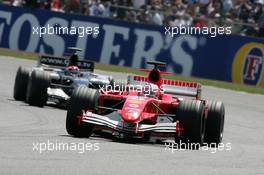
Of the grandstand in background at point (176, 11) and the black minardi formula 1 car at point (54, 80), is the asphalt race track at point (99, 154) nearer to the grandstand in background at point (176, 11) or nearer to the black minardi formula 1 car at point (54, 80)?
the black minardi formula 1 car at point (54, 80)

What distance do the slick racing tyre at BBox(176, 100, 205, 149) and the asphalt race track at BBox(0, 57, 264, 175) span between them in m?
0.25

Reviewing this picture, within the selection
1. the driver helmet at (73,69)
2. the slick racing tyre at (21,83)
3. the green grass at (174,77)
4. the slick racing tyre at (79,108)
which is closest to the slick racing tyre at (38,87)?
the slick racing tyre at (21,83)

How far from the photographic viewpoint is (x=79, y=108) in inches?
508

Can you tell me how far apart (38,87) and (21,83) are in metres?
1.14

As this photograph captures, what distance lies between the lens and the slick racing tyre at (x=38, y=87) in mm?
16844

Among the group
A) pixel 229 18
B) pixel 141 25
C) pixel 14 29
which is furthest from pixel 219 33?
pixel 14 29

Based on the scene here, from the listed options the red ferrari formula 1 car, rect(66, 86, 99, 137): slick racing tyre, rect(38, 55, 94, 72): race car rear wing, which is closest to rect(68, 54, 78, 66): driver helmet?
rect(38, 55, 94, 72): race car rear wing

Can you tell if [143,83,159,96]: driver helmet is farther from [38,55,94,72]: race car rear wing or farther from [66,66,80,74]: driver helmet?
[38,55,94,72]: race car rear wing

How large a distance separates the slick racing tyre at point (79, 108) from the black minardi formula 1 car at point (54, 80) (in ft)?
12.8

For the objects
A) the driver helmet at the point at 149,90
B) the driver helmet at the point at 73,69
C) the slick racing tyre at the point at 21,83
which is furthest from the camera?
the driver helmet at the point at 73,69

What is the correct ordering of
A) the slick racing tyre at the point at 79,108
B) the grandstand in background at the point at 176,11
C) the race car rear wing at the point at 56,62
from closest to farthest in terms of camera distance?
the slick racing tyre at the point at 79,108, the race car rear wing at the point at 56,62, the grandstand in background at the point at 176,11

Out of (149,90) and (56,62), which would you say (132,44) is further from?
(149,90)

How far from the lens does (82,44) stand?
30844 mm

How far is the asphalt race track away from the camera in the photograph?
9.78m
